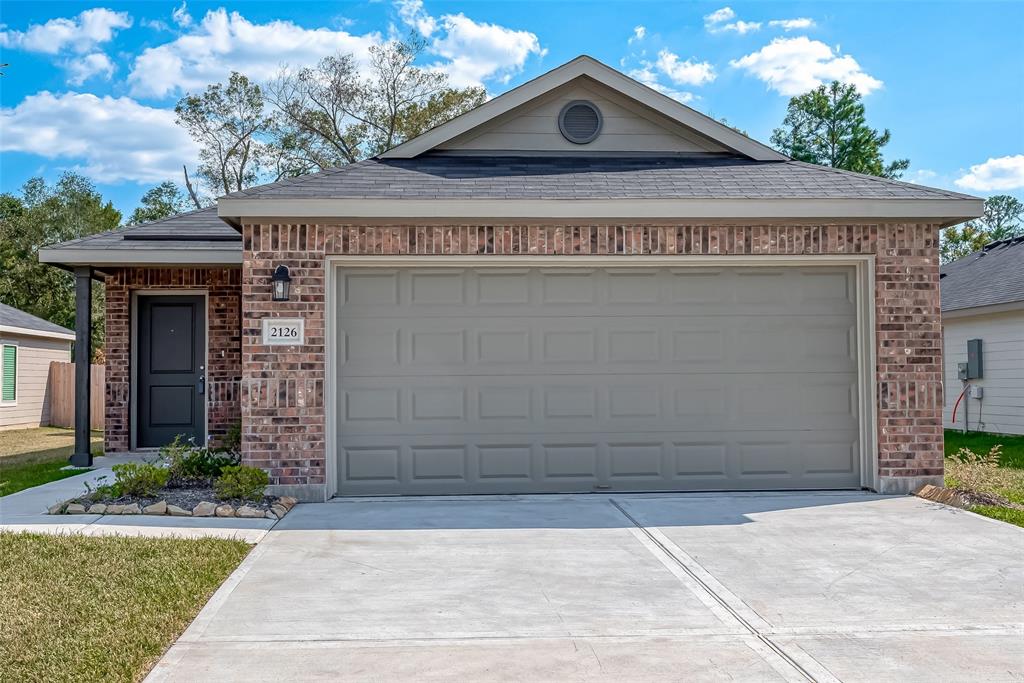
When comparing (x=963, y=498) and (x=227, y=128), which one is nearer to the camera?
(x=963, y=498)

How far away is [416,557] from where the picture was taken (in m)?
6.27

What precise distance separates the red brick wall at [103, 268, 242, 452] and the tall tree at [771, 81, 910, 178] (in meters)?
27.9

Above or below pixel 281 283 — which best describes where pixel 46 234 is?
above

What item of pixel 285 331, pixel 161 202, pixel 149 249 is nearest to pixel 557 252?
pixel 285 331

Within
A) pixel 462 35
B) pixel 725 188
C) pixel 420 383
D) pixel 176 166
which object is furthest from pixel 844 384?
pixel 176 166

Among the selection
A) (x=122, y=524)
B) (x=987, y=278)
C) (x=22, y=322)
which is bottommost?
(x=122, y=524)

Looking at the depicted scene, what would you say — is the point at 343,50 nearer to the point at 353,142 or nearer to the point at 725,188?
the point at 353,142

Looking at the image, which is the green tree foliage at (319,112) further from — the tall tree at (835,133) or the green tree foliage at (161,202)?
the tall tree at (835,133)

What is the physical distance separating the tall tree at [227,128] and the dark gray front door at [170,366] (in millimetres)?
19082

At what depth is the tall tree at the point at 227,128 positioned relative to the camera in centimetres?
3036

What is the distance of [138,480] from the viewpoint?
8141 mm

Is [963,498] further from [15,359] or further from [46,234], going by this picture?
[46,234]

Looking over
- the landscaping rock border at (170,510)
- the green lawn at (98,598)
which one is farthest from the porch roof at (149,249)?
the green lawn at (98,598)

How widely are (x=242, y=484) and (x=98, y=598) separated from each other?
115 inches
